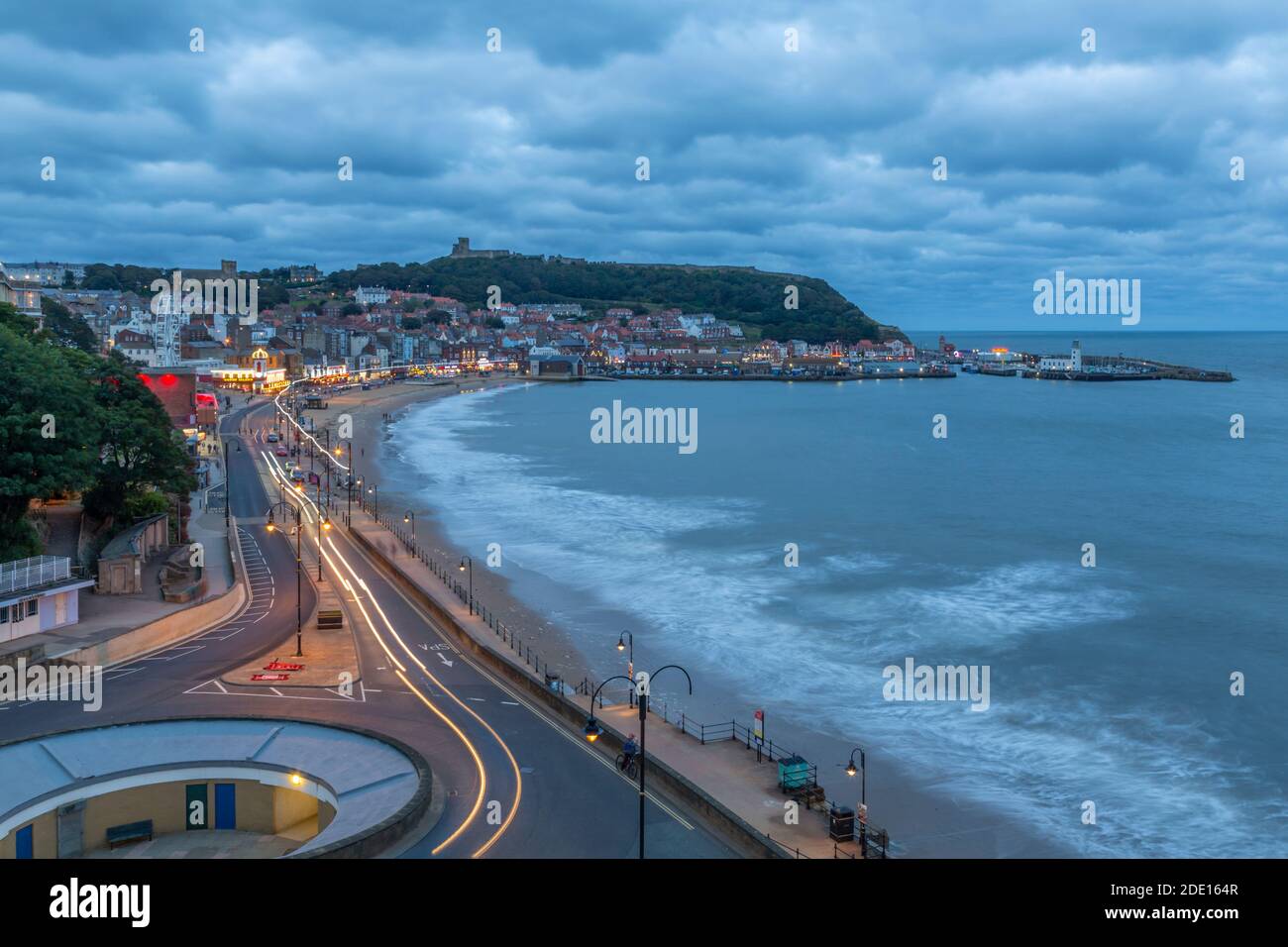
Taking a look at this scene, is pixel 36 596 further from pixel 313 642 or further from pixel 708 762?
pixel 708 762

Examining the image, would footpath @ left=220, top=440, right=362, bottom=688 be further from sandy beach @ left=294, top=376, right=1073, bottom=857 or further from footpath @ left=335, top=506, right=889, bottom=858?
sandy beach @ left=294, top=376, right=1073, bottom=857

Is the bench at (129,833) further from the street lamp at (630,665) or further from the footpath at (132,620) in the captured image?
the street lamp at (630,665)

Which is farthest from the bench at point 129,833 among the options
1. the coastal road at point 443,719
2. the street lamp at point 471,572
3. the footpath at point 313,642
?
the street lamp at point 471,572

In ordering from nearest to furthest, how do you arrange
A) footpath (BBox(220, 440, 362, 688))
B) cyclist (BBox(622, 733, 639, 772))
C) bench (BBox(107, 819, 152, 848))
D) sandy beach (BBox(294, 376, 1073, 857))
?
bench (BBox(107, 819, 152, 848)) → cyclist (BBox(622, 733, 639, 772)) → sandy beach (BBox(294, 376, 1073, 857)) → footpath (BBox(220, 440, 362, 688))

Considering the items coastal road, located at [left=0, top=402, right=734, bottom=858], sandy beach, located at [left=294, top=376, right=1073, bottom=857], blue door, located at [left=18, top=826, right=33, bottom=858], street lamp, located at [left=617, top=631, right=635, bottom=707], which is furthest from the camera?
street lamp, located at [left=617, top=631, right=635, bottom=707]

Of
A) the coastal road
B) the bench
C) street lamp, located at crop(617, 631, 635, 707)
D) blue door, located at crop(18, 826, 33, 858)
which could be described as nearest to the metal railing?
the coastal road

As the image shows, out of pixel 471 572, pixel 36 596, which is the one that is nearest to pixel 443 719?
pixel 36 596
